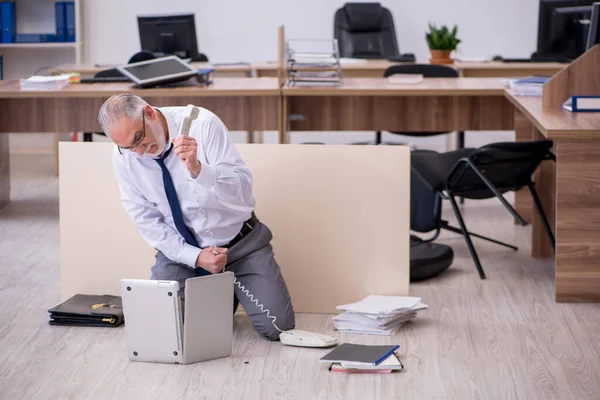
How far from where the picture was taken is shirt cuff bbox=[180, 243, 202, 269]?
3.01 m

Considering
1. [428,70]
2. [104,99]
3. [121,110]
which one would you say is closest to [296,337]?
[121,110]

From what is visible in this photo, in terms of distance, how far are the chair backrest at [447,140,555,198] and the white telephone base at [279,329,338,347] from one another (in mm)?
1104

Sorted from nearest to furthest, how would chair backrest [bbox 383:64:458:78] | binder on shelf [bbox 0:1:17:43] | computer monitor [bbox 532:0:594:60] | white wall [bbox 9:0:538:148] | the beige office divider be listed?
1. the beige office divider
2. chair backrest [bbox 383:64:458:78]
3. computer monitor [bbox 532:0:594:60]
4. binder on shelf [bbox 0:1:17:43]
5. white wall [bbox 9:0:538:148]

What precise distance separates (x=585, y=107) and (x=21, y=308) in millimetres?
2357

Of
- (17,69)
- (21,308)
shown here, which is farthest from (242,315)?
(17,69)

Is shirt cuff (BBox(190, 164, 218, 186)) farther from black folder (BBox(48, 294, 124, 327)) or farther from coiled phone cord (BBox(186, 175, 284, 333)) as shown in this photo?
black folder (BBox(48, 294, 124, 327))

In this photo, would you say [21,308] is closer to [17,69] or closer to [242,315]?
[242,315]

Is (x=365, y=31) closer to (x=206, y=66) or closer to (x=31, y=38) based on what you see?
(x=206, y=66)

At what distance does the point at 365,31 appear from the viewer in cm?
723

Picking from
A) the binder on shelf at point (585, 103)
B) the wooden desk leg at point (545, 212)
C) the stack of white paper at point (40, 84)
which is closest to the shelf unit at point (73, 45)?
the stack of white paper at point (40, 84)

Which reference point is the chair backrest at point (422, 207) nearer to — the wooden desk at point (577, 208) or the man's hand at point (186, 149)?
the wooden desk at point (577, 208)

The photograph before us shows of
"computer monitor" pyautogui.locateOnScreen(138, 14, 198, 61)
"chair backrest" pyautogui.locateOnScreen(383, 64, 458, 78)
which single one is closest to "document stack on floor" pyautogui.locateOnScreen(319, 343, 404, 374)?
"chair backrest" pyautogui.locateOnScreen(383, 64, 458, 78)

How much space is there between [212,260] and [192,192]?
0.76 feet

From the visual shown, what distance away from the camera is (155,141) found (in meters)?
2.87
